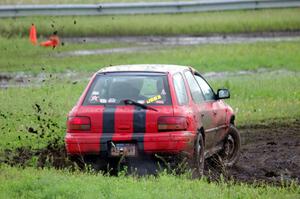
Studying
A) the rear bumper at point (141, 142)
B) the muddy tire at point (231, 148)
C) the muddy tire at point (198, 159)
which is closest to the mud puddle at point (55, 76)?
the muddy tire at point (231, 148)

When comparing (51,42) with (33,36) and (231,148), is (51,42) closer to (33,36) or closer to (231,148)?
(33,36)

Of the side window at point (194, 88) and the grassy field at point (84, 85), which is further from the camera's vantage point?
the side window at point (194, 88)

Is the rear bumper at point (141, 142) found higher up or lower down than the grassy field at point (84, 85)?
higher up

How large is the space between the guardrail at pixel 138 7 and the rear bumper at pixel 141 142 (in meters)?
22.2

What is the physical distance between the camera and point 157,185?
1177 centimetres

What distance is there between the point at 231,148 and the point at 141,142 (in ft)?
10.1

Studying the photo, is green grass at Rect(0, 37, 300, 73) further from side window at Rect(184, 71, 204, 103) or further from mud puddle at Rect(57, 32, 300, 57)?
side window at Rect(184, 71, 204, 103)

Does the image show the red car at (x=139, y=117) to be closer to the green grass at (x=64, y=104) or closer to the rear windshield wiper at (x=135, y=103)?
the rear windshield wiper at (x=135, y=103)

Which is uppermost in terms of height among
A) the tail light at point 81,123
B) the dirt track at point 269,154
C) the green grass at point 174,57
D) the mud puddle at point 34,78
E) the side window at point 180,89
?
the side window at point 180,89

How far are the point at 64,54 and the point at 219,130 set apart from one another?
53.7 ft

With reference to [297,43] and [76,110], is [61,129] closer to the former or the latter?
[76,110]

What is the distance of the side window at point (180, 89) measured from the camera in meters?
13.7

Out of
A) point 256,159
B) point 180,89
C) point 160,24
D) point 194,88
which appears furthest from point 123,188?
point 160,24

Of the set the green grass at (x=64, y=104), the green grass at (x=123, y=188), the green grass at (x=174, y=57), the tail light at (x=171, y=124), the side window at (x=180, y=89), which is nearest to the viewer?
the green grass at (x=123, y=188)
